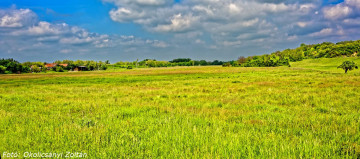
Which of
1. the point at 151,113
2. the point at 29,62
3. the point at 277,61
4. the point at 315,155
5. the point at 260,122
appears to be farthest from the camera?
the point at 29,62

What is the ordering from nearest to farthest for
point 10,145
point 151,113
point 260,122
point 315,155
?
point 315,155, point 10,145, point 260,122, point 151,113

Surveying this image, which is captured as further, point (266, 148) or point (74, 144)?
point (74, 144)

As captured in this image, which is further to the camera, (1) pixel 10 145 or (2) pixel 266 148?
(1) pixel 10 145

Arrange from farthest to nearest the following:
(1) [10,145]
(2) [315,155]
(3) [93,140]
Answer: (3) [93,140]
(1) [10,145]
(2) [315,155]

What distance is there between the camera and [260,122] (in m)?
7.73

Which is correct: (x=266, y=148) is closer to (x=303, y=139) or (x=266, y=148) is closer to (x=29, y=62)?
(x=303, y=139)

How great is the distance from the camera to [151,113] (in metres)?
9.40

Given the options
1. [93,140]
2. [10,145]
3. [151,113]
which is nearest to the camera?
[10,145]

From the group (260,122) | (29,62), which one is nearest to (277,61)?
(260,122)

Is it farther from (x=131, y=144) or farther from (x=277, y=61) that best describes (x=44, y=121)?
(x=277, y=61)

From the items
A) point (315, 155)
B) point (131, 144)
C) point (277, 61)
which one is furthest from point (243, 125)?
point (277, 61)

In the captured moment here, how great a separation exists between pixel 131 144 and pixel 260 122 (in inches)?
188

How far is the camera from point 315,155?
15.1 ft

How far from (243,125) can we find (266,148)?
2.26 metres
